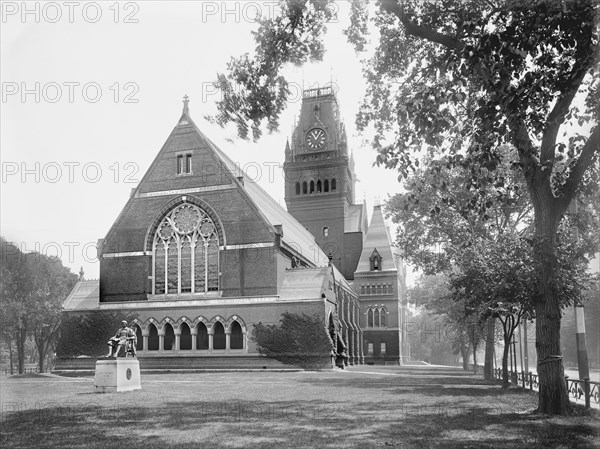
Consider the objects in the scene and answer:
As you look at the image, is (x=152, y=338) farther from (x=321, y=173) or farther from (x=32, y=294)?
(x=321, y=173)

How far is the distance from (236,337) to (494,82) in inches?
1346

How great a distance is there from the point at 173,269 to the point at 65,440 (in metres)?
35.8

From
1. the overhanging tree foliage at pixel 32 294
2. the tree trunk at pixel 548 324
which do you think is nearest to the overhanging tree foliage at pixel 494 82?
the tree trunk at pixel 548 324

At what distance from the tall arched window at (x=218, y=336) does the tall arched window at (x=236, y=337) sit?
0.74m

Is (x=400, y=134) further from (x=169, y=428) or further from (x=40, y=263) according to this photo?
(x=40, y=263)

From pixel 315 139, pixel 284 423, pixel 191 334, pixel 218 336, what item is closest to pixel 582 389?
pixel 284 423

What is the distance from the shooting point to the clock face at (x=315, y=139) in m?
74.3

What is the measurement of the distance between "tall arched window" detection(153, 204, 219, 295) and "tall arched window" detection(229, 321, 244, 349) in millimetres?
3173

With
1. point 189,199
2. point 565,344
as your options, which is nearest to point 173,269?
point 189,199

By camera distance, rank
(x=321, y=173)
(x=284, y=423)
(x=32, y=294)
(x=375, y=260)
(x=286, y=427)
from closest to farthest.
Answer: (x=286, y=427) → (x=284, y=423) → (x=32, y=294) → (x=321, y=173) → (x=375, y=260)

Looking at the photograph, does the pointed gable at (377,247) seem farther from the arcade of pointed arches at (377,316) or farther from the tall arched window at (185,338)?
the tall arched window at (185,338)

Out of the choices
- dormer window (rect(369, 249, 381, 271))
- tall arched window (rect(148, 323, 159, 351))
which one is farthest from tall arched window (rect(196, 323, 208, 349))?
dormer window (rect(369, 249, 381, 271))

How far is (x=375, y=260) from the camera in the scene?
7475 cm

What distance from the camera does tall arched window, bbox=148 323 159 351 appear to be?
148ft
